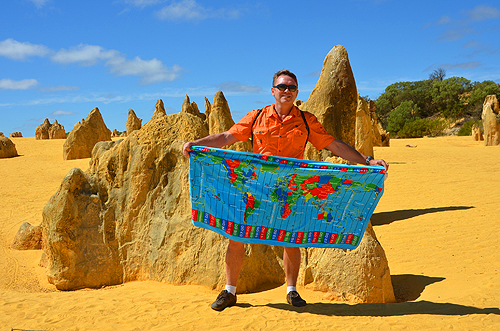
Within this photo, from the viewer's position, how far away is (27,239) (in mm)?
7961

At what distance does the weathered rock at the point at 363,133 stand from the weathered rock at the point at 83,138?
44.5 ft

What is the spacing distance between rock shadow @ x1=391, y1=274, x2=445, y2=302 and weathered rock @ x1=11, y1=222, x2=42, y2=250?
22.3ft

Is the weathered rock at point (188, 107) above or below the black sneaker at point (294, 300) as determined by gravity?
above

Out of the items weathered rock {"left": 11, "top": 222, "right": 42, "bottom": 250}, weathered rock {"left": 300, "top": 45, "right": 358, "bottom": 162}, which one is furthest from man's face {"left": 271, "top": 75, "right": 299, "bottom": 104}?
weathered rock {"left": 11, "top": 222, "right": 42, "bottom": 250}

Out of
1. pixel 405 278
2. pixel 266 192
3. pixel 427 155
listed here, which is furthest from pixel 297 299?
pixel 427 155

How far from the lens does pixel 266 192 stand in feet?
12.1

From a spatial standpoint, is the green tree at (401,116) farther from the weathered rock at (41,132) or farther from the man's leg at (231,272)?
the man's leg at (231,272)

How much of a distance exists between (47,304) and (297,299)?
104 inches

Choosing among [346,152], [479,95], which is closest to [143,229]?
[346,152]

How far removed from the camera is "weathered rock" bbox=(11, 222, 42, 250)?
311 inches

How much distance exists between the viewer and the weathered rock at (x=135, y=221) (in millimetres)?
5395

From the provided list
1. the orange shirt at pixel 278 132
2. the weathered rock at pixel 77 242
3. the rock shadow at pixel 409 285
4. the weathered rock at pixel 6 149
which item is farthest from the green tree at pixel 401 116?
the orange shirt at pixel 278 132

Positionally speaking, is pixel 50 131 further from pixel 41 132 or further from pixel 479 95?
pixel 479 95

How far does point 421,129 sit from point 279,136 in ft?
125
